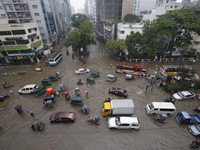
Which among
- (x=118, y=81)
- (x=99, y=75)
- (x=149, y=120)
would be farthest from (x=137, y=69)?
(x=149, y=120)

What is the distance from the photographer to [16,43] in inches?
1229

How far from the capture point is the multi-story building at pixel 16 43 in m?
30.5

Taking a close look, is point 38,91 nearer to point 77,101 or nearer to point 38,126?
point 38,126

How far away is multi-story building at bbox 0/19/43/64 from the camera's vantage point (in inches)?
1202

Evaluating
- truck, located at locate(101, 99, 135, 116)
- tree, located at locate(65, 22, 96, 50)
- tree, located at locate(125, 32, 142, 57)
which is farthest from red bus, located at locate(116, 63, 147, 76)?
tree, located at locate(65, 22, 96, 50)

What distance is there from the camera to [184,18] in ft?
89.6

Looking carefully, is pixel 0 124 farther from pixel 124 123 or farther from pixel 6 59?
pixel 6 59

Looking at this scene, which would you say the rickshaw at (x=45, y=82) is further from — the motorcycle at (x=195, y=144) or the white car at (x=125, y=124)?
the motorcycle at (x=195, y=144)

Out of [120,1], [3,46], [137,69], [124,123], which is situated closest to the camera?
[124,123]

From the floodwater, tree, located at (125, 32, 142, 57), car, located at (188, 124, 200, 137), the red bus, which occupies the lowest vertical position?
the floodwater

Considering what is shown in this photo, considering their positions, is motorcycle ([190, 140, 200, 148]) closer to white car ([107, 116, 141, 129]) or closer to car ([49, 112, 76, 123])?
white car ([107, 116, 141, 129])

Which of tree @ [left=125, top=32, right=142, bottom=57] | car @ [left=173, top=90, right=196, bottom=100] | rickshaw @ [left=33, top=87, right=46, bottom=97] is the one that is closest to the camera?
car @ [left=173, top=90, right=196, bottom=100]

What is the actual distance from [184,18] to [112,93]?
1099 inches

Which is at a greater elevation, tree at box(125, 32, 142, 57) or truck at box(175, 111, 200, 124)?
tree at box(125, 32, 142, 57)
